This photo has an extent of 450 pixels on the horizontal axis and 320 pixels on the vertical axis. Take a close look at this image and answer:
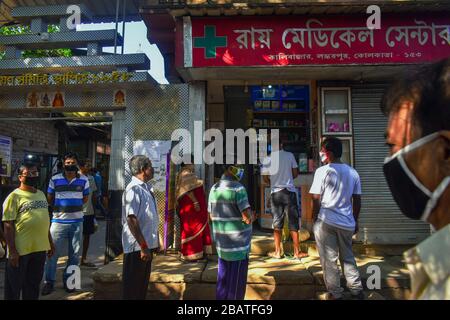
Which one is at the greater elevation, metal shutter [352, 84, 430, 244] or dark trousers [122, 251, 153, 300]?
metal shutter [352, 84, 430, 244]

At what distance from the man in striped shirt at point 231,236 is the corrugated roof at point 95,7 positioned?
216 inches

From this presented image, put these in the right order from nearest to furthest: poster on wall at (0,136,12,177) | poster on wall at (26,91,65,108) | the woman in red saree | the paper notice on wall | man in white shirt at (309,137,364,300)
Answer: man in white shirt at (309,137,364,300) < the woman in red saree < the paper notice on wall < poster on wall at (26,91,65,108) < poster on wall at (0,136,12,177)

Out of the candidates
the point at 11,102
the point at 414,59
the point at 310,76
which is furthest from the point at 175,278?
the point at 414,59

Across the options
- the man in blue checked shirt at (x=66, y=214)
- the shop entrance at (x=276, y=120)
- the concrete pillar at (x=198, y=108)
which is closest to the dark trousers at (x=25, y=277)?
the man in blue checked shirt at (x=66, y=214)

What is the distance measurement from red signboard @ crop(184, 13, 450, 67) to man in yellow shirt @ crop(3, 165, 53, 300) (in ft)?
9.94

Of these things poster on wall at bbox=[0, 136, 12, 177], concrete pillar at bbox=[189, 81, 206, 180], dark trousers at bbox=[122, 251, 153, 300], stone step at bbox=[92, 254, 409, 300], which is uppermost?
concrete pillar at bbox=[189, 81, 206, 180]

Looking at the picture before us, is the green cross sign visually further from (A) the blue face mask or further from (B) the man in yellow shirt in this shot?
(B) the man in yellow shirt

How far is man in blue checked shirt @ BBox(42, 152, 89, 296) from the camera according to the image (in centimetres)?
515

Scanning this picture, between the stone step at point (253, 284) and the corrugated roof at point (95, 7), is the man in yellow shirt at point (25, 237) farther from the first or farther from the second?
the corrugated roof at point (95, 7)

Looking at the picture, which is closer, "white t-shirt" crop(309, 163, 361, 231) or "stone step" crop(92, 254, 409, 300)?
"white t-shirt" crop(309, 163, 361, 231)

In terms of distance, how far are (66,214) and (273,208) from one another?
10.3 feet

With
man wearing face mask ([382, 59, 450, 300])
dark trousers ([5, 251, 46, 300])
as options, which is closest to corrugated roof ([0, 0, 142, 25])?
dark trousers ([5, 251, 46, 300])

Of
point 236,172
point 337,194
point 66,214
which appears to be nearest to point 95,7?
point 66,214

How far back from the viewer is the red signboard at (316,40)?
5.72m
